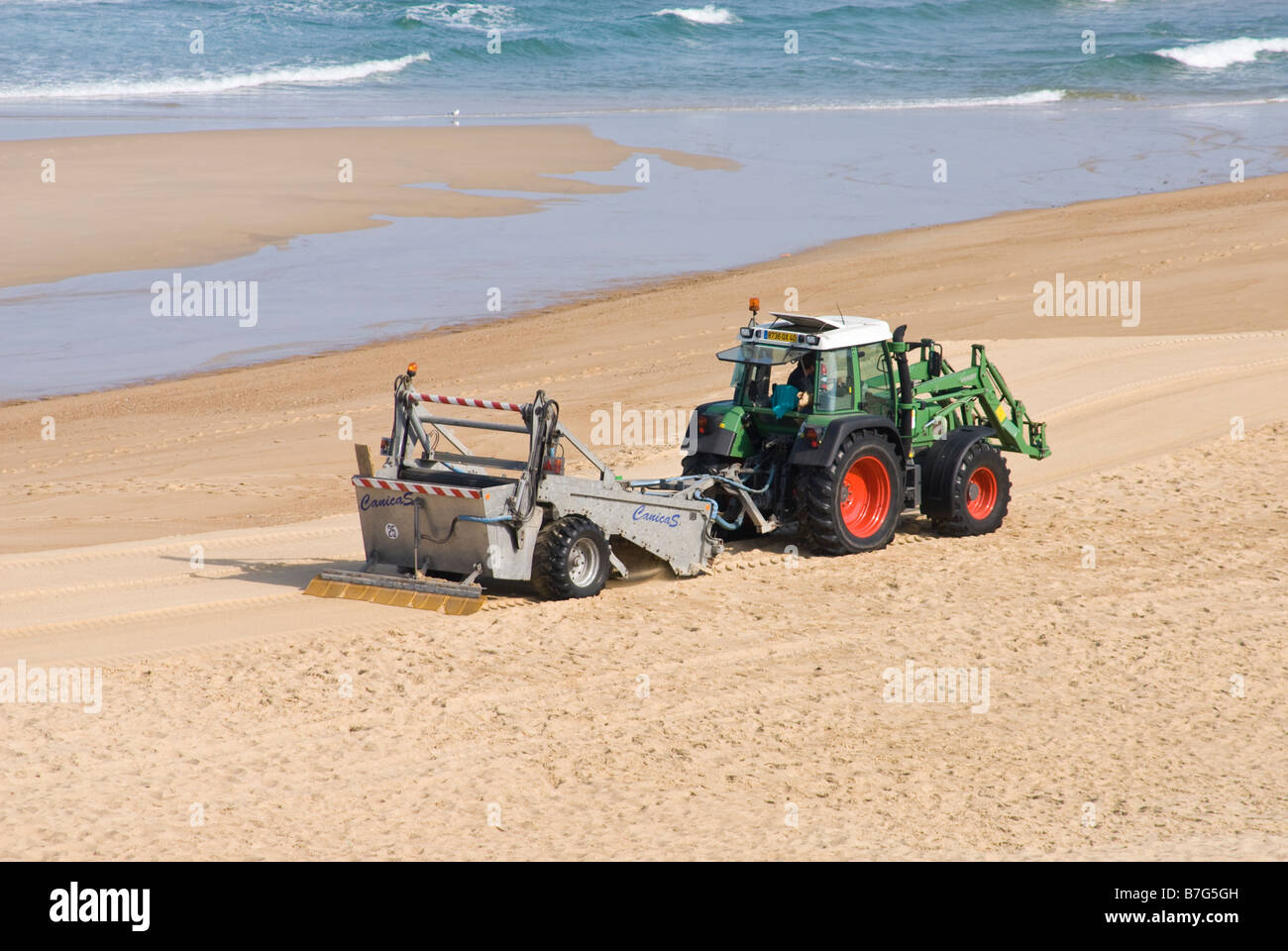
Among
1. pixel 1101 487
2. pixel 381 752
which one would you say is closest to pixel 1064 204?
pixel 1101 487

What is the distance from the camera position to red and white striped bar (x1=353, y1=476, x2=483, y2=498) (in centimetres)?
1033

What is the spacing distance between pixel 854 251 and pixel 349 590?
16.6 meters

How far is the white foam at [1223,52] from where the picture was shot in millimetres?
55469

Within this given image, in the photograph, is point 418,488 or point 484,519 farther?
point 418,488

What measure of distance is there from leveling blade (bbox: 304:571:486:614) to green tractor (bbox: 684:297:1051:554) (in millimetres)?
2192

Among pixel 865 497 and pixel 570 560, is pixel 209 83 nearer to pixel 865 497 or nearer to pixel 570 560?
pixel 865 497

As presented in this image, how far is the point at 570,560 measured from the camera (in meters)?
10.7

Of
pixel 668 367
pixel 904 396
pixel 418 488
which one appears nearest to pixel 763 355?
pixel 904 396

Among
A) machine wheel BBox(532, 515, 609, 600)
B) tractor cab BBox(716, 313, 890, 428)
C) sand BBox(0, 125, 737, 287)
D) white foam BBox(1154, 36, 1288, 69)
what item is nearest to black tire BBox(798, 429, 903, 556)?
tractor cab BBox(716, 313, 890, 428)

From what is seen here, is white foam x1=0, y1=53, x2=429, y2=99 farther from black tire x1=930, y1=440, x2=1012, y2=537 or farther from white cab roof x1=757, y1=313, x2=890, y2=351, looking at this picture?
black tire x1=930, y1=440, x2=1012, y2=537

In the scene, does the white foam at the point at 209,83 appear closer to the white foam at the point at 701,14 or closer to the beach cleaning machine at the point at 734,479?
the white foam at the point at 701,14

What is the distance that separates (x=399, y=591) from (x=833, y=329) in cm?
403

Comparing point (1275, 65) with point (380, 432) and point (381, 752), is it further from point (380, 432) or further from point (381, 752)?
point (381, 752)

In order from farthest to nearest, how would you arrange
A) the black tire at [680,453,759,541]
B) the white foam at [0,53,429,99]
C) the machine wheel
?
1. the white foam at [0,53,429,99]
2. the black tire at [680,453,759,541]
3. the machine wheel
